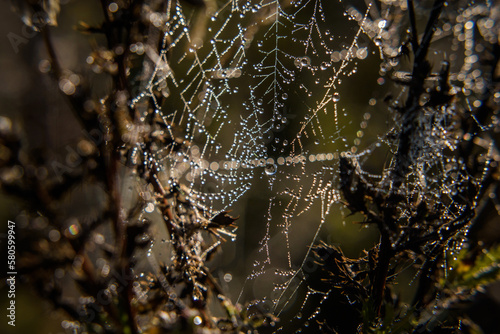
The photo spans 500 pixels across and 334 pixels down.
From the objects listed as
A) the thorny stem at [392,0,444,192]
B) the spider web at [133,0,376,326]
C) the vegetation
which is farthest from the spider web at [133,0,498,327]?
the thorny stem at [392,0,444,192]

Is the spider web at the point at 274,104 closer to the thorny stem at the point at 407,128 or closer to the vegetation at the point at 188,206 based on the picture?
the vegetation at the point at 188,206

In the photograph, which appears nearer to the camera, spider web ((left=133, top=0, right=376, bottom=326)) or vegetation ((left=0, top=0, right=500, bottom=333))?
vegetation ((left=0, top=0, right=500, bottom=333))

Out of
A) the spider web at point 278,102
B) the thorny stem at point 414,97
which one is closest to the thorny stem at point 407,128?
the thorny stem at point 414,97

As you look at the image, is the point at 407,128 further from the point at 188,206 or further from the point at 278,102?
the point at 278,102

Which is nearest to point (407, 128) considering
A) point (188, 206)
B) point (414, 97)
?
point (414, 97)

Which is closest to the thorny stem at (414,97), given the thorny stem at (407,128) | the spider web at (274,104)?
the thorny stem at (407,128)

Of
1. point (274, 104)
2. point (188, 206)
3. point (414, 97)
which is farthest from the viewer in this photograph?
point (274, 104)

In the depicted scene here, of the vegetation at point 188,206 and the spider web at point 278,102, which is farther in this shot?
the spider web at point 278,102

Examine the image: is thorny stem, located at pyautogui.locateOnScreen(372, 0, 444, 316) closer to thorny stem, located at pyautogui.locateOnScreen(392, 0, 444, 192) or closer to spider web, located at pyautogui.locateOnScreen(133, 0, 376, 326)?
thorny stem, located at pyautogui.locateOnScreen(392, 0, 444, 192)

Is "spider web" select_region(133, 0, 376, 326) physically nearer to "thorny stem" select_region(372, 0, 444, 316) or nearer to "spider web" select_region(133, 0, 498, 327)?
"spider web" select_region(133, 0, 498, 327)

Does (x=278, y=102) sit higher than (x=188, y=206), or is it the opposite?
(x=278, y=102)

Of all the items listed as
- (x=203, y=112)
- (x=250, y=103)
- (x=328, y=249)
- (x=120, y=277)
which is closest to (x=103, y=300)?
(x=120, y=277)
